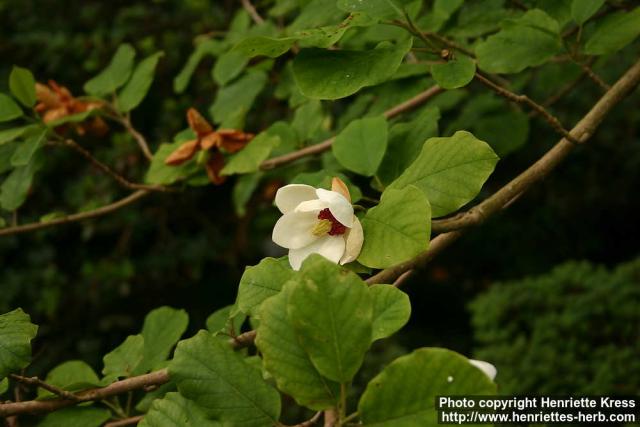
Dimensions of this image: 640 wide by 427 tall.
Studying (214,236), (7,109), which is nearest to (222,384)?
(7,109)

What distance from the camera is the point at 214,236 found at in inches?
145

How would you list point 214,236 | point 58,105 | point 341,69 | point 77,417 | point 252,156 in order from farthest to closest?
point 214,236 → point 58,105 → point 252,156 → point 77,417 → point 341,69

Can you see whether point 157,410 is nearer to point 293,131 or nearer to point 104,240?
point 293,131

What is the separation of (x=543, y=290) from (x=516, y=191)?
1.91 meters

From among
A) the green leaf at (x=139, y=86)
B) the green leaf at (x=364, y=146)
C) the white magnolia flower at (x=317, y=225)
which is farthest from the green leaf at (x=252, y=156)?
the white magnolia flower at (x=317, y=225)

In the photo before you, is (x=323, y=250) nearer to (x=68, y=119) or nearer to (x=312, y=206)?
(x=312, y=206)

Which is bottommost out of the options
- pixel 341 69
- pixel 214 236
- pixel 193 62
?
pixel 214 236

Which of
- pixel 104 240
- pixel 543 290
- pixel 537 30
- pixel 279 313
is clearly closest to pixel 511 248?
pixel 543 290

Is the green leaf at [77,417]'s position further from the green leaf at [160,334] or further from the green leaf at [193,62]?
the green leaf at [193,62]

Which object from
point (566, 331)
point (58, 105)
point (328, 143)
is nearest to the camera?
point (328, 143)

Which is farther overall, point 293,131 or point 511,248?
point 511,248

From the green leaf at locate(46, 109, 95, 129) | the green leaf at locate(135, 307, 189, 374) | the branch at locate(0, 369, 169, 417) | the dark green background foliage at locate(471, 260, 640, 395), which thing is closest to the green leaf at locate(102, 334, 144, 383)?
the green leaf at locate(135, 307, 189, 374)

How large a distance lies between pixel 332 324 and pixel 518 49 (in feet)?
2.44

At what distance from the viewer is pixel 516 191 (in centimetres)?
97
